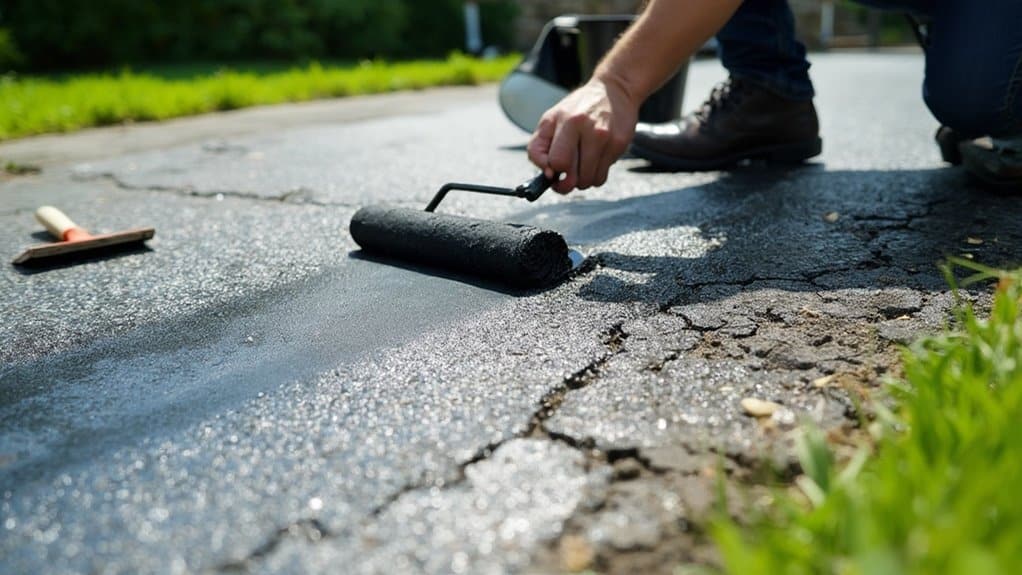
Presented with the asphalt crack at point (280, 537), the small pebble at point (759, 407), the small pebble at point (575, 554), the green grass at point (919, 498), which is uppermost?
the green grass at point (919, 498)

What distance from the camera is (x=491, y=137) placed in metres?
3.79

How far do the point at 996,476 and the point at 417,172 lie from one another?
2452mm

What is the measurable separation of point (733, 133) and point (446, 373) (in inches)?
66.7

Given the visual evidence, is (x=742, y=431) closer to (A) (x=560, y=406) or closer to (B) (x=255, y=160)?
(A) (x=560, y=406)

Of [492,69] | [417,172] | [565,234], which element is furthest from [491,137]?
[492,69]

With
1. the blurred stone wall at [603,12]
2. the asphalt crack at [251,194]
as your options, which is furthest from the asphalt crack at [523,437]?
the blurred stone wall at [603,12]

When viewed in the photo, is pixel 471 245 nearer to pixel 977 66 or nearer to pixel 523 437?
pixel 523 437

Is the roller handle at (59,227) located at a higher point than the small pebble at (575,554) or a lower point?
higher

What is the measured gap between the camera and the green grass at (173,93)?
4523 millimetres

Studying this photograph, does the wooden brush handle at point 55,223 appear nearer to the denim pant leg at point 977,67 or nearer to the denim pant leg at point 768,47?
the denim pant leg at point 768,47

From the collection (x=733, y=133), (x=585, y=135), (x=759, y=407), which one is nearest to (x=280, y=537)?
(x=759, y=407)

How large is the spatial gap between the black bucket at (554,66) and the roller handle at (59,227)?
5.48 feet

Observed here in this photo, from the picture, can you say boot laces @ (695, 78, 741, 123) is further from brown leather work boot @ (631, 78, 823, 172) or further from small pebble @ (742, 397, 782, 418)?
Result: small pebble @ (742, 397, 782, 418)

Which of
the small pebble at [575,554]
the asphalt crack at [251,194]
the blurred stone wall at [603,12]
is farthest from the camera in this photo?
the blurred stone wall at [603,12]
